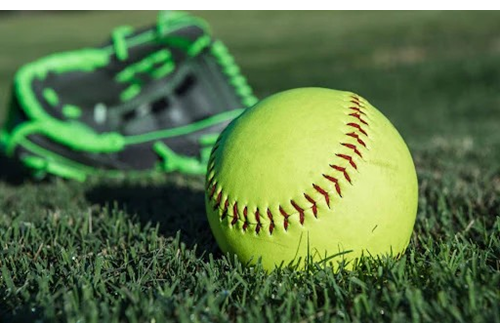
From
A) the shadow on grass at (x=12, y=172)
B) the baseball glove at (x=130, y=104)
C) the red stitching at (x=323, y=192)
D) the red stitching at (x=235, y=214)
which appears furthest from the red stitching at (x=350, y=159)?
the shadow on grass at (x=12, y=172)

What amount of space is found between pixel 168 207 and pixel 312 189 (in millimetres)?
1447

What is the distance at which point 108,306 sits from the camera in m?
2.03

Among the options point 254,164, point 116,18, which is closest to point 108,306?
point 254,164

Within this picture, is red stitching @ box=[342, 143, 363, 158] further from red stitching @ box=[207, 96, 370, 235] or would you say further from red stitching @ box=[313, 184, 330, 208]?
red stitching @ box=[313, 184, 330, 208]

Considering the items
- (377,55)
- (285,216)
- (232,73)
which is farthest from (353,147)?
(377,55)

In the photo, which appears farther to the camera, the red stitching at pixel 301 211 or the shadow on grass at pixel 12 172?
the shadow on grass at pixel 12 172

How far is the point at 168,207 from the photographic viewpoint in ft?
11.3

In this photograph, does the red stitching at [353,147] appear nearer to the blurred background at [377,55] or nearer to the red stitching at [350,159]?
the red stitching at [350,159]

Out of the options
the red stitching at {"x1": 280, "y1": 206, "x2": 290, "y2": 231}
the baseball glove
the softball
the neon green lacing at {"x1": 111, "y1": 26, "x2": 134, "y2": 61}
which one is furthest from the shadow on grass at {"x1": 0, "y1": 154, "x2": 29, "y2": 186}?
the red stitching at {"x1": 280, "y1": 206, "x2": 290, "y2": 231}

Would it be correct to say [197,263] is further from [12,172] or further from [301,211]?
[12,172]

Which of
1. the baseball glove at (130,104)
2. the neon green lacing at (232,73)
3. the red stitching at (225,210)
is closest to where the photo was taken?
the red stitching at (225,210)

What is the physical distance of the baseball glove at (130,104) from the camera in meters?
4.57

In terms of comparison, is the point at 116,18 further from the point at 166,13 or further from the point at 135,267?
the point at 135,267

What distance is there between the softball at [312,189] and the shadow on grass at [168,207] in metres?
0.37
